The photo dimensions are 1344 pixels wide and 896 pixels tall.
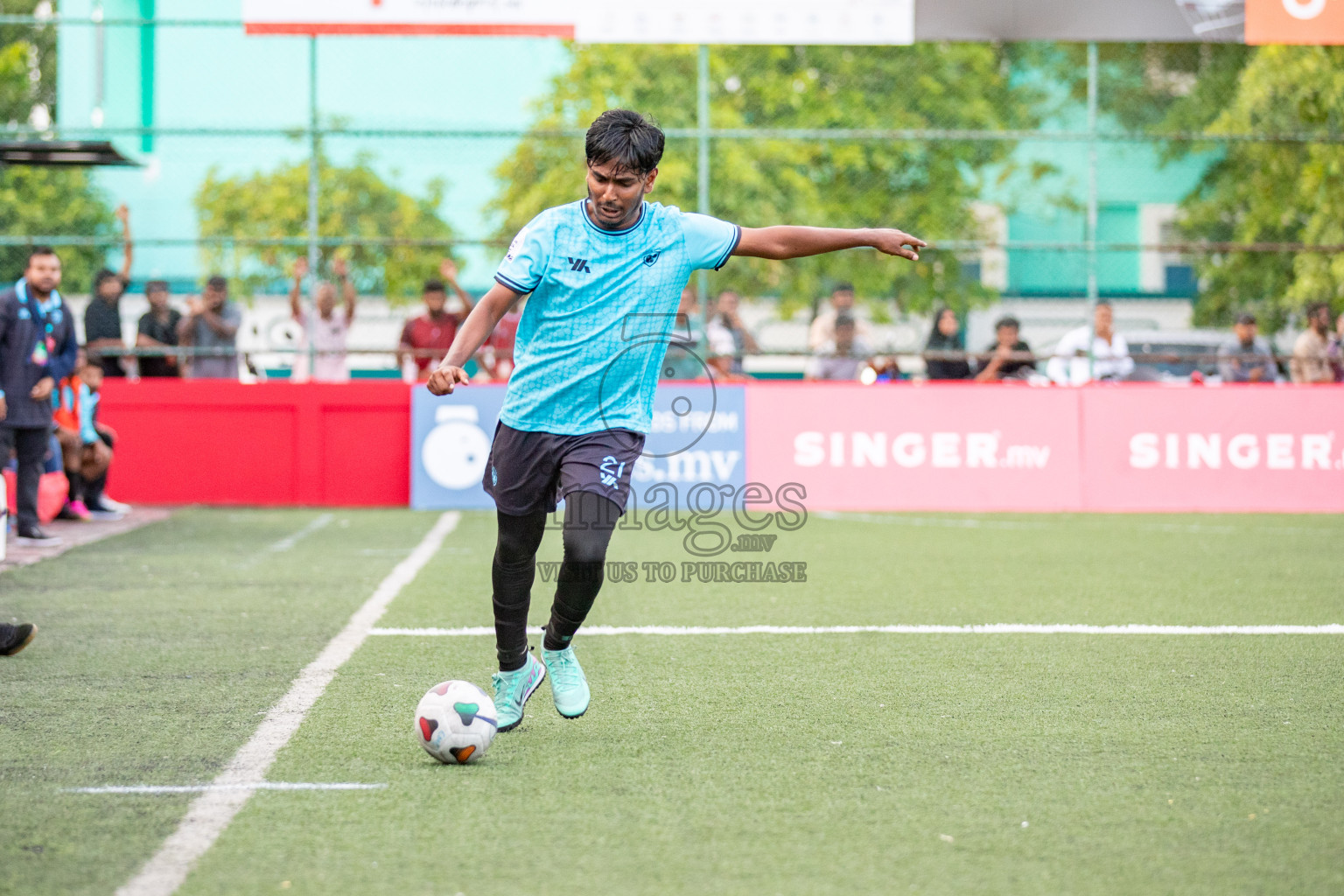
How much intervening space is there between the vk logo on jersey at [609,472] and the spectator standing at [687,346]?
852cm

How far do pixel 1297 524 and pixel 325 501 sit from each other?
852 centimetres

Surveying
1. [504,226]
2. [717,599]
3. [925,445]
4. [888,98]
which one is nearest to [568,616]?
[717,599]

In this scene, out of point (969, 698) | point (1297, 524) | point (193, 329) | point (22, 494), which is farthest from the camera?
point (193, 329)

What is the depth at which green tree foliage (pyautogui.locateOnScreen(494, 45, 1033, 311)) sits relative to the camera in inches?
799

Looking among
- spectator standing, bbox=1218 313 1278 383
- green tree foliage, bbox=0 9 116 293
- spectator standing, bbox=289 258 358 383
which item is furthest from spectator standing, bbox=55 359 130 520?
spectator standing, bbox=1218 313 1278 383

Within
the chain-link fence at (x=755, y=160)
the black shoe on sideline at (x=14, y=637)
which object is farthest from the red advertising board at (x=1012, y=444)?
the black shoe on sideline at (x=14, y=637)

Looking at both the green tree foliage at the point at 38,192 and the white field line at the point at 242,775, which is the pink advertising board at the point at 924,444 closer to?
the white field line at the point at 242,775

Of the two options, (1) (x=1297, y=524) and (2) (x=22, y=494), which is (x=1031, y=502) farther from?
(2) (x=22, y=494)

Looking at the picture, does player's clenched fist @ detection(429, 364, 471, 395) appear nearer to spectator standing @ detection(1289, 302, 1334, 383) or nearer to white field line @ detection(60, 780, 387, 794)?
white field line @ detection(60, 780, 387, 794)

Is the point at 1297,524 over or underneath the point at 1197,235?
underneath

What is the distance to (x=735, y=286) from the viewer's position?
18391 mm

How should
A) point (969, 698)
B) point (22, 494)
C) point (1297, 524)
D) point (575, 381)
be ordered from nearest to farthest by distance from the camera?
point (575, 381), point (969, 698), point (22, 494), point (1297, 524)

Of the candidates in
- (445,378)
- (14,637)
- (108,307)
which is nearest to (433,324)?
(108,307)

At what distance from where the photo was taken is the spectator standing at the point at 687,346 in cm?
1333
